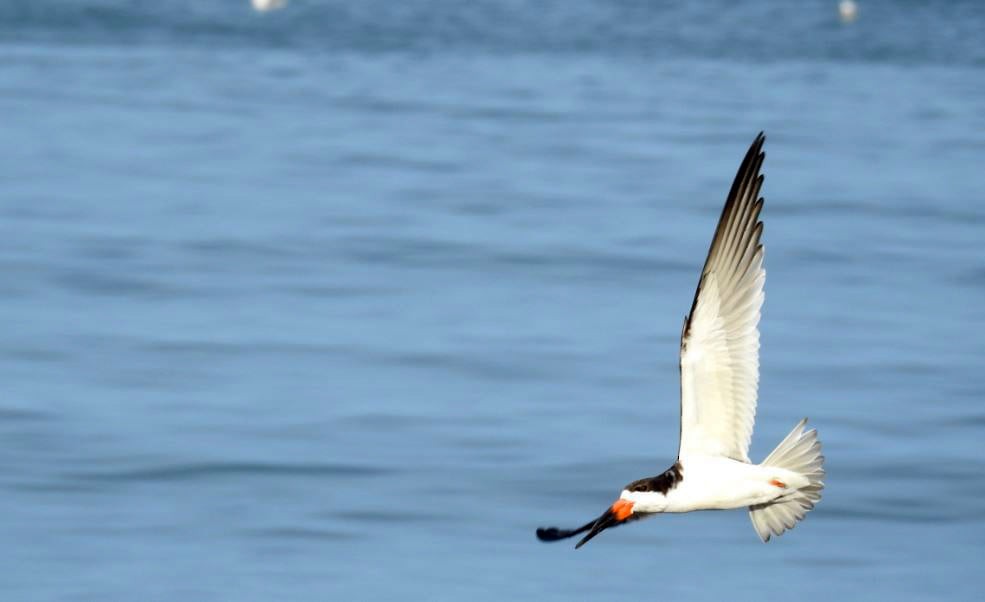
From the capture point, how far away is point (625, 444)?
29.7 ft

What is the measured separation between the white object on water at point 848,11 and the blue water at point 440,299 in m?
1.44

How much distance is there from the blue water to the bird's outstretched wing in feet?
5.34

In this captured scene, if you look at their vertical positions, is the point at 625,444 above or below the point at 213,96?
below

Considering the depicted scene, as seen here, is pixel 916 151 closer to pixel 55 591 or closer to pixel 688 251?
pixel 688 251

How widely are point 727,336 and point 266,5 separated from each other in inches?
775

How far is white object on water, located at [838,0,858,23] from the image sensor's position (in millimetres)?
24792

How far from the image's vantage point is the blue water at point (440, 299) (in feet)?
26.2

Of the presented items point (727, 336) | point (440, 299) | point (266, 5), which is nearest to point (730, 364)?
point (727, 336)

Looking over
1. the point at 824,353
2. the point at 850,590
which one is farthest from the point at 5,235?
the point at 850,590

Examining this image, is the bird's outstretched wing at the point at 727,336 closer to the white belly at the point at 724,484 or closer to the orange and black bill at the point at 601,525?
the white belly at the point at 724,484

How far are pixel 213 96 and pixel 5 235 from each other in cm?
681

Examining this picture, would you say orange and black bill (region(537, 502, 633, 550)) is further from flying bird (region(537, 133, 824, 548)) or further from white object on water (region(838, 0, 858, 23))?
white object on water (region(838, 0, 858, 23))

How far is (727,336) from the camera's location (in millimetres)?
5965

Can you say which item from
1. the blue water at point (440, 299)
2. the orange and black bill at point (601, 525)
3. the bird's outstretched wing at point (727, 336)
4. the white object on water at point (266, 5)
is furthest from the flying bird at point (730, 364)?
the white object on water at point (266, 5)
